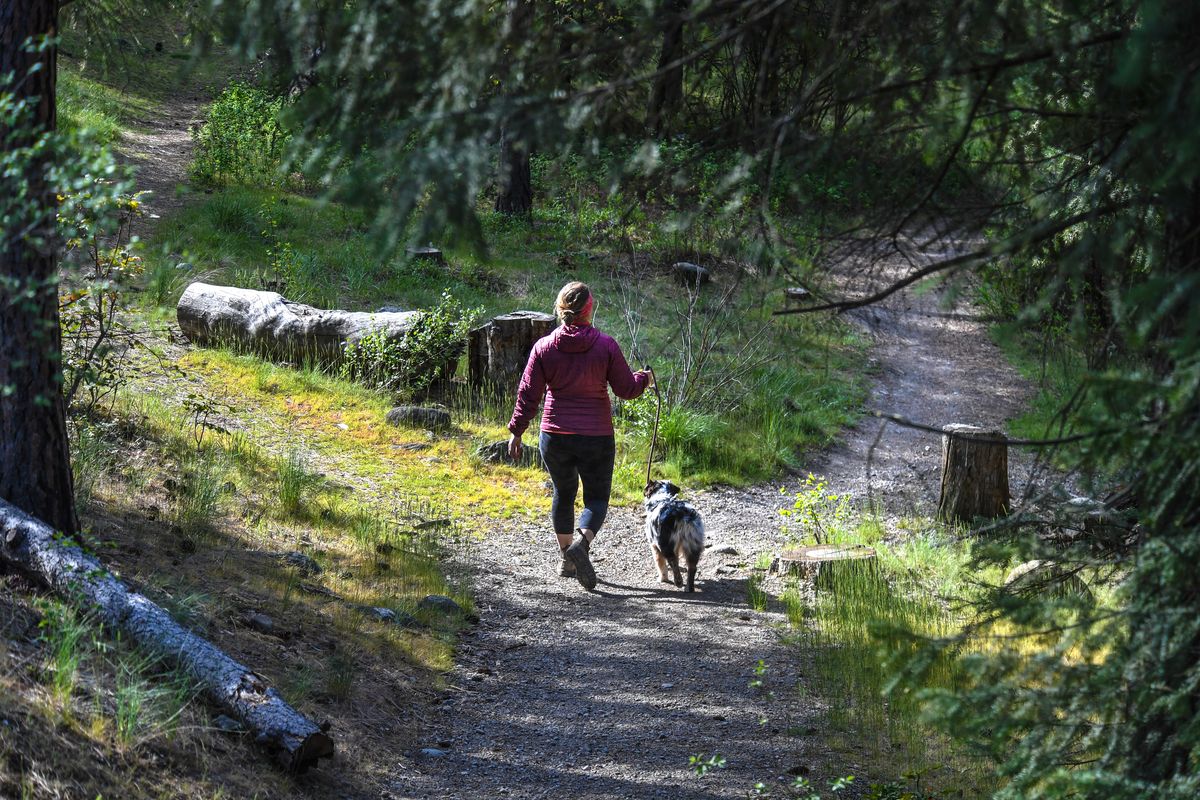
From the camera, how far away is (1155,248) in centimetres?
340

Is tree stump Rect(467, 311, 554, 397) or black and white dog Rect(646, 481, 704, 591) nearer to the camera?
black and white dog Rect(646, 481, 704, 591)

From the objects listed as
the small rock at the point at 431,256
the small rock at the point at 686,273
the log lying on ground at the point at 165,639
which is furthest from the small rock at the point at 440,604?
the small rock at the point at 686,273

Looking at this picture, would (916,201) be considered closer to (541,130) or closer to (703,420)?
(541,130)

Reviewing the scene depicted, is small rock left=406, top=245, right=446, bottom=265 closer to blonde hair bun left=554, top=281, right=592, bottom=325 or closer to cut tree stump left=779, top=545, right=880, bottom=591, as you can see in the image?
blonde hair bun left=554, top=281, right=592, bottom=325

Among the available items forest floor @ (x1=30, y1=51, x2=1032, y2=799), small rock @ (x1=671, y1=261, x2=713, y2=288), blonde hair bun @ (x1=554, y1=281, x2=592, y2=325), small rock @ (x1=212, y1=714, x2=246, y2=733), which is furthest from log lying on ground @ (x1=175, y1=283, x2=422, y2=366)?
small rock @ (x1=212, y1=714, x2=246, y2=733)

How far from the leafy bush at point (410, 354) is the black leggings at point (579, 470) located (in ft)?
13.8

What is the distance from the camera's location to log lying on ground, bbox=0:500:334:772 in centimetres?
454

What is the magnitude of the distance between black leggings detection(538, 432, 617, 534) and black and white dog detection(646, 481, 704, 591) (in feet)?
1.34

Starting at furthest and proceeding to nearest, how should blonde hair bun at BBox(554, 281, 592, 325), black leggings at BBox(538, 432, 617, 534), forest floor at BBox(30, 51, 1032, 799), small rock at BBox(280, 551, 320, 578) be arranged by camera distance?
black leggings at BBox(538, 432, 617, 534) → blonde hair bun at BBox(554, 281, 592, 325) → small rock at BBox(280, 551, 320, 578) → forest floor at BBox(30, 51, 1032, 799)

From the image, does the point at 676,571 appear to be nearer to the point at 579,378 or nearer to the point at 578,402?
the point at 578,402

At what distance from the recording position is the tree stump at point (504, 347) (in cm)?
1188

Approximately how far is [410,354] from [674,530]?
16.5 ft

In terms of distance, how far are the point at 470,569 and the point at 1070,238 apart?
215 inches

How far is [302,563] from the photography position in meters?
Result: 7.32
